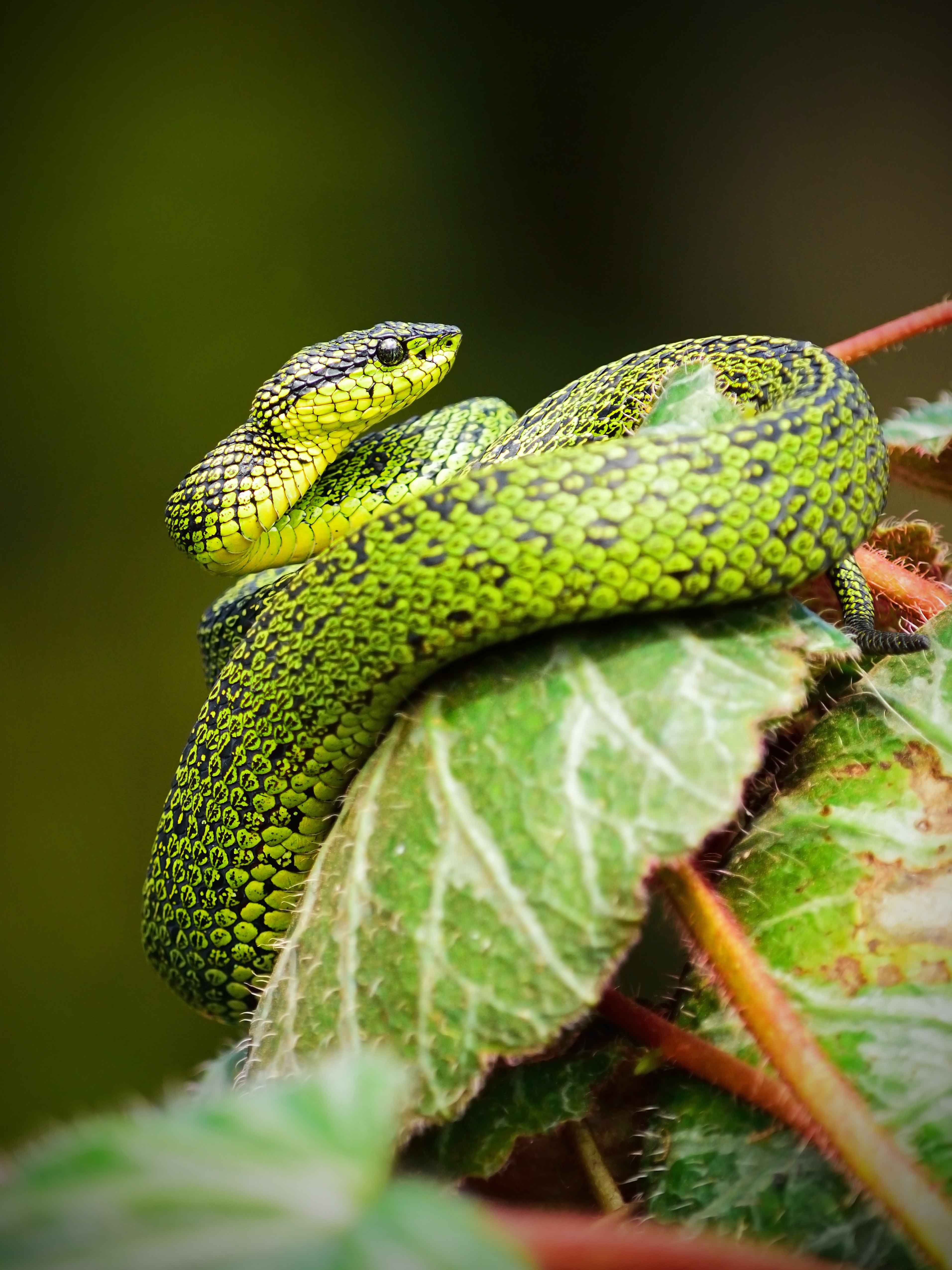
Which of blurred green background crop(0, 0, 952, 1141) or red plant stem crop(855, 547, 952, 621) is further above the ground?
blurred green background crop(0, 0, 952, 1141)

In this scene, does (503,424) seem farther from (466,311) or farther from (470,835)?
(466,311)

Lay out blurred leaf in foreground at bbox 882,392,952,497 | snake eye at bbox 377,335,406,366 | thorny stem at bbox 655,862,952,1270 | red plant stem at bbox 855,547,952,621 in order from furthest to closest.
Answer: snake eye at bbox 377,335,406,366 → blurred leaf in foreground at bbox 882,392,952,497 → red plant stem at bbox 855,547,952,621 → thorny stem at bbox 655,862,952,1270

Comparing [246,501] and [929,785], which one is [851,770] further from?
[246,501]

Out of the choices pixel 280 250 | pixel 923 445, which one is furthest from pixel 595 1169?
pixel 280 250

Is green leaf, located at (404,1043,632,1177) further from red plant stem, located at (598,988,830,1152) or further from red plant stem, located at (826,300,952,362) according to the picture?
red plant stem, located at (826,300,952,362)

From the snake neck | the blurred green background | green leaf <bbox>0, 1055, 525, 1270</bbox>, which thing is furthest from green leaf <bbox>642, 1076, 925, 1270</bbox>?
the blurred green background
